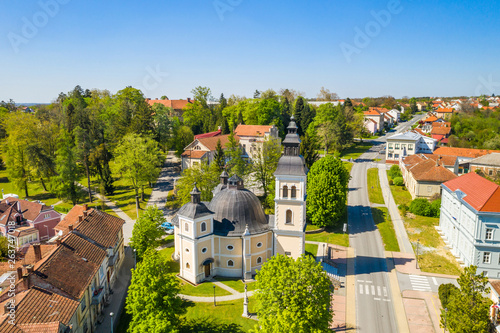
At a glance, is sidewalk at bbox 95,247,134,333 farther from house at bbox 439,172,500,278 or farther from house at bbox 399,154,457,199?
house at bbox 399,154,457,199

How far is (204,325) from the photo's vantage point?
3138 cm

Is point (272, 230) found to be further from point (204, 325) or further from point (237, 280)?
point (204, 325)

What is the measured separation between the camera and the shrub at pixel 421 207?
58156 mm

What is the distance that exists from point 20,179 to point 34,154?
606 centimetres

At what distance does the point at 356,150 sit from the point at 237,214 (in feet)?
264

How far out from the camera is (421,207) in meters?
58.6

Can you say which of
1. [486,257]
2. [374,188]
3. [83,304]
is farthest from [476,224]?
[83,304]

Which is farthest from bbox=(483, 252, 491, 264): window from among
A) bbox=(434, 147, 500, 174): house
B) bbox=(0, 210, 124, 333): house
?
bbox=(434, 147, 500, 174): house

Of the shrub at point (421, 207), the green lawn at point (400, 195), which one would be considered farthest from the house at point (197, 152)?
the shrub at point (421, 207)

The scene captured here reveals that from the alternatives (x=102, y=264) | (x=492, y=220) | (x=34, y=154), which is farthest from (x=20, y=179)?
(x=492, y=220)

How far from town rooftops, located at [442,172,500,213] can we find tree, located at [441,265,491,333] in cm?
1488

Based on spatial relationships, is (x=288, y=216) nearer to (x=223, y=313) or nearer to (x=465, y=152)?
(x=223, y=313)

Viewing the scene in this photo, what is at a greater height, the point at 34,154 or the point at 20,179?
the point at 34,154

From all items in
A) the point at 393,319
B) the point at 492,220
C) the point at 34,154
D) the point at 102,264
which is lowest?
the point at 393,319
